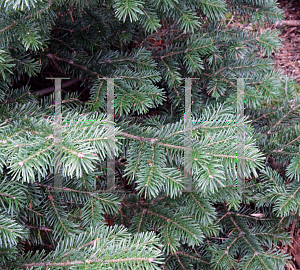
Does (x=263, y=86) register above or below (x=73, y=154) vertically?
above

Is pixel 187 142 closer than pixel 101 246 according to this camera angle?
No

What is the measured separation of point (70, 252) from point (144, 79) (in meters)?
0.72

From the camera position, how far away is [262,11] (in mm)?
1281

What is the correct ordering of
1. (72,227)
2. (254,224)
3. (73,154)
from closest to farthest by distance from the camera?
(73,154), (72,227), (254,224)

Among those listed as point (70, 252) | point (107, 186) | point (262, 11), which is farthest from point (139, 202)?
point (262, 11)

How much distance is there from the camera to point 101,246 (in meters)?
0.69

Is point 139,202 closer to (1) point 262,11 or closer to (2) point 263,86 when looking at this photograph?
(2) point 263,86

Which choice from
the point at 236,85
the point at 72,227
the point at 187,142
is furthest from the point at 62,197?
the point at 236,85

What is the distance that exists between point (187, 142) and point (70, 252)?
50 cm

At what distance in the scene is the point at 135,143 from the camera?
34.8 inches

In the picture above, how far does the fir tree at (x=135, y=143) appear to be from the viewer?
0.71m

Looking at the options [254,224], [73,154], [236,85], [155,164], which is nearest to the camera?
[73,154]

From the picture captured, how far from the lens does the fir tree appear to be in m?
0.71

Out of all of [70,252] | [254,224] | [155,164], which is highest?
[155,164]
